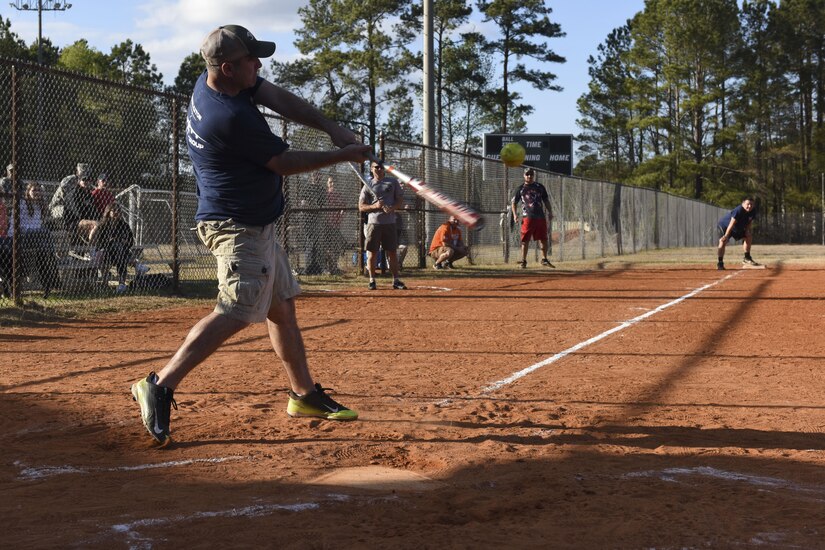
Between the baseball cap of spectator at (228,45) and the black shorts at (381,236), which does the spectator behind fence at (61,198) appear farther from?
the baseball cap of spectator at (228,45)

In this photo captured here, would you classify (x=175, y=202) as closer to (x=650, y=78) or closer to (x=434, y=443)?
(x=434, y=443)

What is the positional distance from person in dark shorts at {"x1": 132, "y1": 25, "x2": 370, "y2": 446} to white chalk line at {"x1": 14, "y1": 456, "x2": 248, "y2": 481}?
11.9 inches

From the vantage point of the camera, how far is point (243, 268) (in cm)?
483

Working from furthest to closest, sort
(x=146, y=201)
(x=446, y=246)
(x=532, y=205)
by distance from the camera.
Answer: (x=532, y=205)
(x=446, y=246)
(x=146, y=201)

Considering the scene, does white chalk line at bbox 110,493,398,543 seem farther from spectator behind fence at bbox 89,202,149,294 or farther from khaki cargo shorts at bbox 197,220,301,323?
spectator behind fence at bbox 89,202,149,294

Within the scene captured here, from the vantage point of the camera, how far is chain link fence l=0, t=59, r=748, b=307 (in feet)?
38.6

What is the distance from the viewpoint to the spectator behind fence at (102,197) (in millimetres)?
12656

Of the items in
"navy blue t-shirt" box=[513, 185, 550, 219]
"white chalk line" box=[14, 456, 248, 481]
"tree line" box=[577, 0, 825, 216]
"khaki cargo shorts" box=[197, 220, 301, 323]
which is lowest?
"white chalk line" box=[14, 456, 248, 481]

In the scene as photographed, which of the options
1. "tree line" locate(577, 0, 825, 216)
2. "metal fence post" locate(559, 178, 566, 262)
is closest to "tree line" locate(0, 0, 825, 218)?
"tree line" locate(577, 0, 825, 216)

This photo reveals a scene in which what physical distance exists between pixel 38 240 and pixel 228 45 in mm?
7877

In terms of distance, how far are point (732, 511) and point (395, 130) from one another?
2186 inches

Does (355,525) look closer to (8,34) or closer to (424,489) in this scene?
(424,489)

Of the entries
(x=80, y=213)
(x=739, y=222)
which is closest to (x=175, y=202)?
(x=80, y=213)

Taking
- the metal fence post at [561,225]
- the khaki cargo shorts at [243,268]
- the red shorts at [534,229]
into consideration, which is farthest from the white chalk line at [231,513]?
the metal fence post at [561,225]
